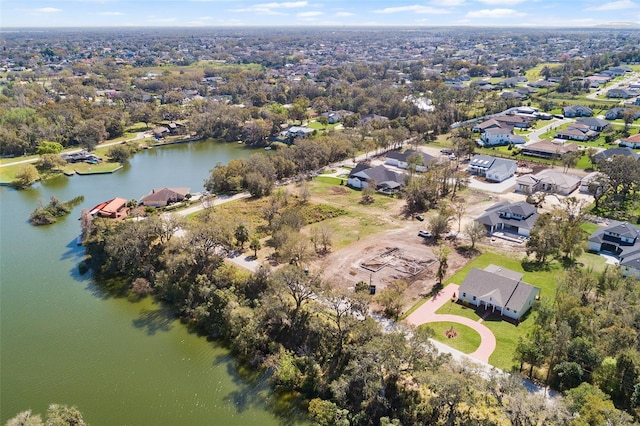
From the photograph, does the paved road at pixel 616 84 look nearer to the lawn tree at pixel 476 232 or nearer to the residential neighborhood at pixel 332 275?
the residential neighborhood at pixel 332 275

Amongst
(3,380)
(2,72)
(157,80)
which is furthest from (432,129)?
(2,72)

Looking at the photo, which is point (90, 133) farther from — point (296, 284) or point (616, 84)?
point (616, 84)

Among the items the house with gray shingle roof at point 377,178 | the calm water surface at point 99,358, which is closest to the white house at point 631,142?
the house with gray shingle roof at point 377,178

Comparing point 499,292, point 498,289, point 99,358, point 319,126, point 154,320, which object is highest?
point 319,126

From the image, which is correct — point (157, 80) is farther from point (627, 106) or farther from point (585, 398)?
point (585, 398)

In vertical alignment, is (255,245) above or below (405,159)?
below

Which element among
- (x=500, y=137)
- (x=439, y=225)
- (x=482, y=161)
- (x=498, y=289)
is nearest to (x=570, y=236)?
(x=439, y=225)
